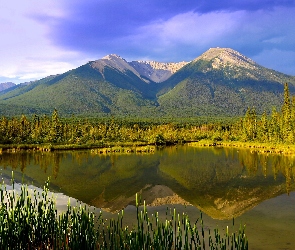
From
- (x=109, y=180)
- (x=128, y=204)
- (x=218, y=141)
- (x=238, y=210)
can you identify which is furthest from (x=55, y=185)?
(x=218, y=141)

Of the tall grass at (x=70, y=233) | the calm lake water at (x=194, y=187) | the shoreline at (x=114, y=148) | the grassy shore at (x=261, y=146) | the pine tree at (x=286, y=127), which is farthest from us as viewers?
the pine tree at (x=286, y=127)

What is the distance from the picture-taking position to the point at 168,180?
A: 4016 cm

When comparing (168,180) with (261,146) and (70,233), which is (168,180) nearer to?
(70,233)

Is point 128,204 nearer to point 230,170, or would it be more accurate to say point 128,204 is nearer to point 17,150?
point 230,170

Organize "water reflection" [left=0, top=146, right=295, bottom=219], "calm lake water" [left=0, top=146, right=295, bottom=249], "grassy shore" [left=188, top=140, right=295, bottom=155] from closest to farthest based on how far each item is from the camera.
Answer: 1. "calm lake water" [left=0, top=146, right=295, bottom=249]
2. "water reflection" [left=0, top=146, right=295, bottom=219]
3. "grassy shore" [left=188, top=140, right=295, bottom=155]

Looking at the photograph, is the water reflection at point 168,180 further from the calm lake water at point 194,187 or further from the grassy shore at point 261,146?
the grassy shore at point 261,146

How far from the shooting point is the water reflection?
93.5 ft

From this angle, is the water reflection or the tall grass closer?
the tall grass

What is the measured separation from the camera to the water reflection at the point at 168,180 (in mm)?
28500

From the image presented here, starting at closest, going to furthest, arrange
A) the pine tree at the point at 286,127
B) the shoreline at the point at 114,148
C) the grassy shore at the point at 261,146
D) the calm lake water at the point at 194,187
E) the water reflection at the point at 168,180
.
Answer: the calm lake water at the point at 194,187 < the water reflection at the point at 168,180 < the grassy shore at the point at 261,146 < the shoreline at the point at 114,148 < the pine tree at the point at 286,127

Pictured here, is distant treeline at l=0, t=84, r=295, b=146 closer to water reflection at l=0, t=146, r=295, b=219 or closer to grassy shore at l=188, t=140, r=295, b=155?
grassy shore at l=188, t=140, r=295, b=155

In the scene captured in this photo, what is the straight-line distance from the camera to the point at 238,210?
2459 centimetres

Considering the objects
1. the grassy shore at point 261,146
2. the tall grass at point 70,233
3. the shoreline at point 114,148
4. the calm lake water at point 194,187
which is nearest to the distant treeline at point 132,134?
the grassy shore at point 261,146

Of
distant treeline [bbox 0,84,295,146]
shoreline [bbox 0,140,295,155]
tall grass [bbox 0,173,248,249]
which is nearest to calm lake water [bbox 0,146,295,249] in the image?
tall grass [bbox 0,173,248,249]
